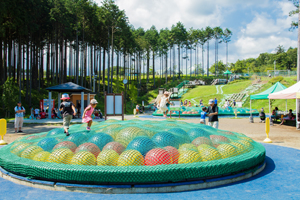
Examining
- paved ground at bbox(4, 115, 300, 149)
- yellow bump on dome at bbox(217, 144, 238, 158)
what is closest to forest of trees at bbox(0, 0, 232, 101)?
paved ground at bbox(4, 115, 300, 149)

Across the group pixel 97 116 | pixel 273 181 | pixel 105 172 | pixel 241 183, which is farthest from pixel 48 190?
pixel 97 116

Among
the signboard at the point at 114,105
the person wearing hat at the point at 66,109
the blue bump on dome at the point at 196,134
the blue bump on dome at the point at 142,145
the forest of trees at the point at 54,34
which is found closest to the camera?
the blue bump on dome at the point at 142,145

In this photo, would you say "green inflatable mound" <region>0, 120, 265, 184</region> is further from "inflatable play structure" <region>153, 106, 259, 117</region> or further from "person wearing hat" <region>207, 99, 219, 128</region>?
"inflatable play structure" <region>153, 106, 259, 117</region>

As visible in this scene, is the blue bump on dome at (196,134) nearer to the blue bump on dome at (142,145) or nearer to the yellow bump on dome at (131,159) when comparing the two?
the blue bump on dome at (142,145)

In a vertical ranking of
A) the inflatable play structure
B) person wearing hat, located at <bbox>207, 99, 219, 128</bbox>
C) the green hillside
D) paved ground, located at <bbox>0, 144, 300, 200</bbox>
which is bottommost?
paved ground, located at <bbox>0, 144, 300, 200</bbox>

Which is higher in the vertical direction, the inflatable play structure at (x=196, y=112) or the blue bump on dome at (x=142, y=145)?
the blue bump on dome at (x=142, y=145)

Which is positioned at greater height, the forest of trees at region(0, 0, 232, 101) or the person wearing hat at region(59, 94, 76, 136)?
the forest of trees at region(0, 0, 232, 101)

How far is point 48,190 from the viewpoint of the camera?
192 inches

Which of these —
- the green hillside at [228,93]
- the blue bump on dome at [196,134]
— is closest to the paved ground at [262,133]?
the blue bump on dome at [196,134]

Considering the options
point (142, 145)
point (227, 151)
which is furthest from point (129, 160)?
point (227, 151)

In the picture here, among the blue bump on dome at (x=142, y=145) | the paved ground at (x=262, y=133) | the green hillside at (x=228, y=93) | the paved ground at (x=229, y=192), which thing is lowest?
the paved ground at (x=262, y=133)

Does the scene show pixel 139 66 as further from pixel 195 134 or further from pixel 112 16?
pixel 195 134

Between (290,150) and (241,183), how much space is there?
500 centimetres

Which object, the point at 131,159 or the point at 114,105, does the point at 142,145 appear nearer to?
the point at 131,159
